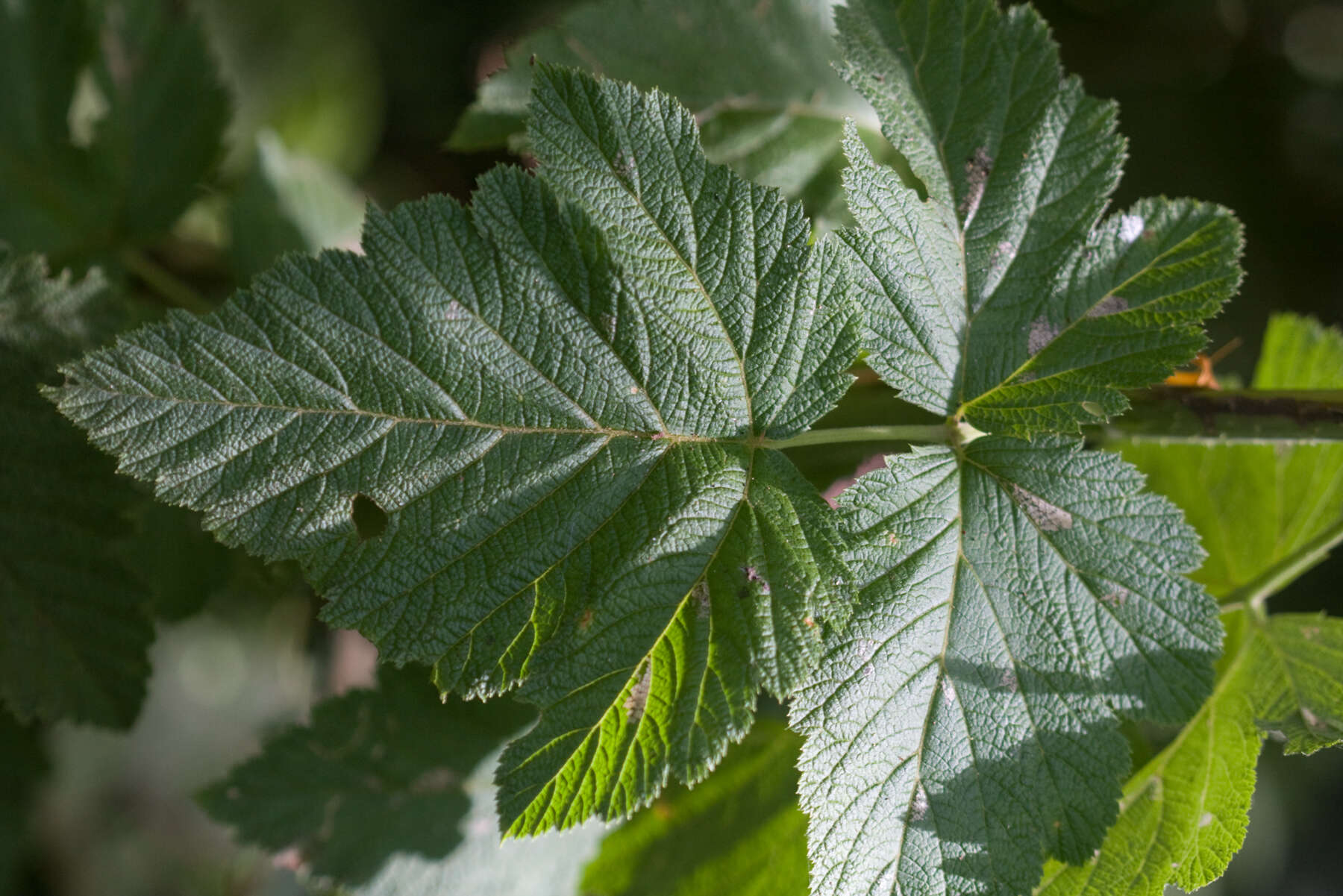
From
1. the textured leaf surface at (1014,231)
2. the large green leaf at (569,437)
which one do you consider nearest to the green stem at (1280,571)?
the textured leaf surface at (1014,231)

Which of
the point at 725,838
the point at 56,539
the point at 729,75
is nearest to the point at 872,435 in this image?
the point at 729,75

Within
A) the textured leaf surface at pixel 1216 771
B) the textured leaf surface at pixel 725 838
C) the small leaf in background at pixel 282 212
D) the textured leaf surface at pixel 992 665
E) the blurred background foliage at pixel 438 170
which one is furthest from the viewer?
the blurred background foliage at pixel 438 170

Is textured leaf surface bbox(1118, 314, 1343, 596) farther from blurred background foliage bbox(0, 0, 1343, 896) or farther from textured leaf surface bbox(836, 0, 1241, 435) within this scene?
blurred background foliage bbox(0, 0, 1343, 896)

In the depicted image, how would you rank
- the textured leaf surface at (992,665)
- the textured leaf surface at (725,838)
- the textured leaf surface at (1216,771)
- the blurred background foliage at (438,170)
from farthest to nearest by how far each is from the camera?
the blurred background foliage at (438,170) → the textured leaf surface at (725,838) → the textured leaf surface at (1216,771) → the textured leaf surface at (992,665)

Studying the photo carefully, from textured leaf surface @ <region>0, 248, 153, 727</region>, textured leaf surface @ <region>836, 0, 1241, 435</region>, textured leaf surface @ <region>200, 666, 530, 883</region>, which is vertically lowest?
textured leaf surface @ <region>200, 666, 530, 883</region>

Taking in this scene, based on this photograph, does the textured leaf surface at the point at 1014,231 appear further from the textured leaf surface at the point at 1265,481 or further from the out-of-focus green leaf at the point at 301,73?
the out-of-focus green leaf at the point at 301,73

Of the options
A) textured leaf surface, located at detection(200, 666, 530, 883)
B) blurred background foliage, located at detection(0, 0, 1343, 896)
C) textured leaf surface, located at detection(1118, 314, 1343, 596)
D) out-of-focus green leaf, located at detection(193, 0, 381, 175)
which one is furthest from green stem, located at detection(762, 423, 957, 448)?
out-of-focus green leaf, located at detection(193, 0, 381, 175)
